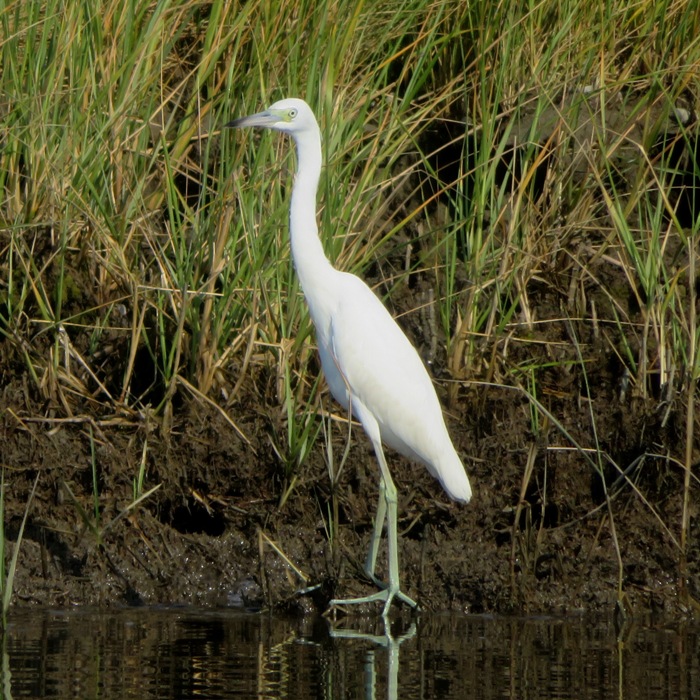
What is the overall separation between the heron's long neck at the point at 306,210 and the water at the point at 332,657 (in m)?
1.31

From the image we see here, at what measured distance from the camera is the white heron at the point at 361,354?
4590 mm

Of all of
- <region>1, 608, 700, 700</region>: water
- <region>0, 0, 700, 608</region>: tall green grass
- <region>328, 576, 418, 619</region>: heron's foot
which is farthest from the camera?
<region>0, 0, 700, 608</region>: tall green grass

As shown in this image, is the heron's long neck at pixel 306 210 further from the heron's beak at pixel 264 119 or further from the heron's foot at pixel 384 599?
the heron's foot at pixel 384 599

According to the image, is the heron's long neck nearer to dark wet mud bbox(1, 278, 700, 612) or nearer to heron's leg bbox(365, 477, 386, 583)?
dark wet mud bbox(1, 278, 700, 612)

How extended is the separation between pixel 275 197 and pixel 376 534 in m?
1.53

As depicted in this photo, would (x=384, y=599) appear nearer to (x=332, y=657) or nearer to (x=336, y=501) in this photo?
(x=336, y=501)

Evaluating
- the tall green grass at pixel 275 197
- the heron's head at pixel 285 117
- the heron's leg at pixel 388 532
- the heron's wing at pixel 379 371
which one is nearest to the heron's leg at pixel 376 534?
the heron's leg at pixel 388 532

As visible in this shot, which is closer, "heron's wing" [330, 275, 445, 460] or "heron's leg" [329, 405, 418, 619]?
"heron's leg" [329, 405, 418, 619]

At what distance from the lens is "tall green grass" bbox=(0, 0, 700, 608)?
502cm

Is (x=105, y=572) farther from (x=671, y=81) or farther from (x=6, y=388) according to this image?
(x=671, y=81)

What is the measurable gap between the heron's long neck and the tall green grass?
0.40 m

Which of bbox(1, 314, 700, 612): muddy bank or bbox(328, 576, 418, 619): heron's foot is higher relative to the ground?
bbox(1, 314, 700, 612): muddy bank

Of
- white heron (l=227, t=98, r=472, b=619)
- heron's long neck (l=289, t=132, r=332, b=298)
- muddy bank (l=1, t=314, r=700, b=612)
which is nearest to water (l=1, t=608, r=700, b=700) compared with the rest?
muddy bank (l=1, t=314, r=700, b=612)

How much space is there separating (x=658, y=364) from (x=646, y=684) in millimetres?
2000
